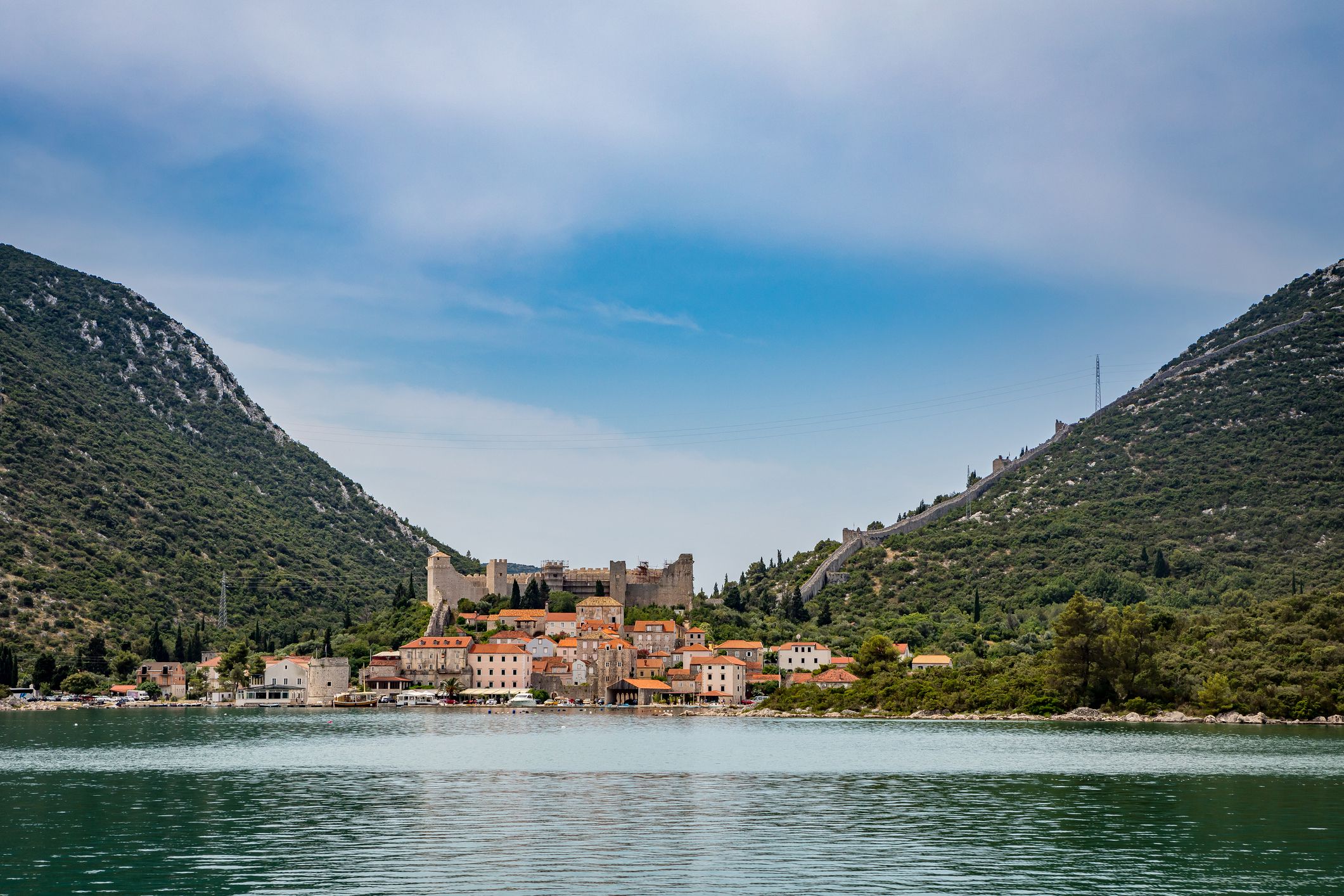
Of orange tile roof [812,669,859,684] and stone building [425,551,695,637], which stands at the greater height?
stone building [425,551,695,637]

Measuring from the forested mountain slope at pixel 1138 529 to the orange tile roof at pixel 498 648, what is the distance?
17.1 metres

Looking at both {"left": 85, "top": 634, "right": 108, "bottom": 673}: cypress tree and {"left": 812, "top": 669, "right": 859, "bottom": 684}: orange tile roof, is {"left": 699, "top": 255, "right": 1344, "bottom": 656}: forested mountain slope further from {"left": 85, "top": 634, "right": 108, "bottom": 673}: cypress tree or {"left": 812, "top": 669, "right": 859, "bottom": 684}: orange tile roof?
{"left": 85, "top": 634, "right": 108, "bottom": 673}: cypress tree

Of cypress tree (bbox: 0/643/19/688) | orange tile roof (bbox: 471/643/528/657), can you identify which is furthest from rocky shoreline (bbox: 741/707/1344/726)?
cypress tree (bbox: 0/643/19/688)

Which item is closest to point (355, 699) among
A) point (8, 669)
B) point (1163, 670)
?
point (8, 669)

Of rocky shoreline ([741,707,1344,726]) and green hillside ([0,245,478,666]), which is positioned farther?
green hillside ([0,245,478,666])

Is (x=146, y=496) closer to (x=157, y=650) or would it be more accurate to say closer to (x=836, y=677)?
(x=157, y=650)

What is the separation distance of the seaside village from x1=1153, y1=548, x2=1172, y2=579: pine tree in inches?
937

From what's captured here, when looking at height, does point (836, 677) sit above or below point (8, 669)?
below

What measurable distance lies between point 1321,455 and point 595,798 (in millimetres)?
105867

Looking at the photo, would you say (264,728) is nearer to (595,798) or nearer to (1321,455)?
(595,798)

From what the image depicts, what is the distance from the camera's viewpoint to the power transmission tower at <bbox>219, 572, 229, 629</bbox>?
113250 millimetres

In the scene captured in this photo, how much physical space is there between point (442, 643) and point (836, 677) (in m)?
30.1

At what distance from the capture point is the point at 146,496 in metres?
133

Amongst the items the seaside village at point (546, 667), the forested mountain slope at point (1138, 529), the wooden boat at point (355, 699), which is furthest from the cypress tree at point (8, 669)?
the forested mountain slope at point (1138, 529)
